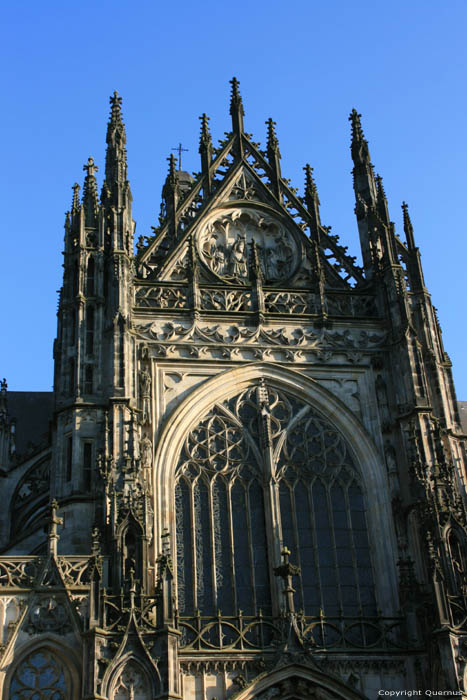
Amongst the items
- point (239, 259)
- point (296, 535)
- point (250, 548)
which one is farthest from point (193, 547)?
point (239, 259)

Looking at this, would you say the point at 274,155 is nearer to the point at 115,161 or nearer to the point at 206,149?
the point at 206,149

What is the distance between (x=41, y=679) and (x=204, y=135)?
618 inches

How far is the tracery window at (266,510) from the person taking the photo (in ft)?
69.3

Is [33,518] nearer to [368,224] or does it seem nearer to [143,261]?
[143,261]

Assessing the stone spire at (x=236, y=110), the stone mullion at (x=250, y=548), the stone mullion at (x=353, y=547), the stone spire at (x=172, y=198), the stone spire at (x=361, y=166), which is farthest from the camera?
the stone spire at (x=236, y=110)

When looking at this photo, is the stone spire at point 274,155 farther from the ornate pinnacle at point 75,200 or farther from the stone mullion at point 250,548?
the stone mullion at point 250,548

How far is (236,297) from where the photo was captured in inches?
992

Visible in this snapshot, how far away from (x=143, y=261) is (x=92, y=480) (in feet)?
21.9

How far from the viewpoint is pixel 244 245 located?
87.7 ft

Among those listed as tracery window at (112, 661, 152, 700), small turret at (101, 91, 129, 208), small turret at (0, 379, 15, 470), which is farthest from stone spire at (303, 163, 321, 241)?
tracery window at (112, 661, 152, 700)

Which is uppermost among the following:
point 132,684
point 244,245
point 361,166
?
point 361,166

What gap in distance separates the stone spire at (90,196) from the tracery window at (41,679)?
1056cm

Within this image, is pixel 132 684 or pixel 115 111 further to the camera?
pixel 115 111

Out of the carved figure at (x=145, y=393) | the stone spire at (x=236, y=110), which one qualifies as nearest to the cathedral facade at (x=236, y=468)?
the carved figure at (x=145, y=393)
